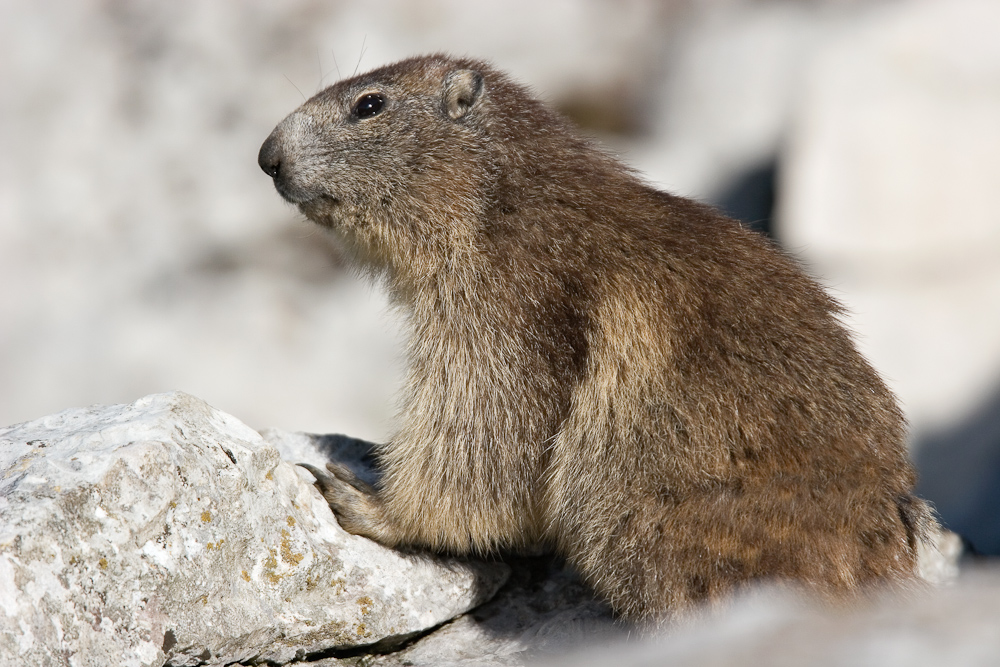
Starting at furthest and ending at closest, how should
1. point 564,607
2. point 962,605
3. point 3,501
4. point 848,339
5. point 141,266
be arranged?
point 141,266
point 564,607
point 848,339
point 3,501
point 962,605

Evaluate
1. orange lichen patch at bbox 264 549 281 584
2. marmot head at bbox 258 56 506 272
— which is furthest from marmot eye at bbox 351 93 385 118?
orange lichen patch at bbox 264 549 281 584

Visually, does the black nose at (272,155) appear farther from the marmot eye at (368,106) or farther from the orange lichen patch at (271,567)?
the orange lichen patch at (271,567)

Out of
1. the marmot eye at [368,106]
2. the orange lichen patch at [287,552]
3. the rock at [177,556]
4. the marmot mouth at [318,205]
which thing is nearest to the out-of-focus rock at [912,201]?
the marmot eye at [368,106]

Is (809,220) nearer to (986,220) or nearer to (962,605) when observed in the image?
(986,220)

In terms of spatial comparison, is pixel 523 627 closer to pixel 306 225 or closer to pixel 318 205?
pixel 318 205

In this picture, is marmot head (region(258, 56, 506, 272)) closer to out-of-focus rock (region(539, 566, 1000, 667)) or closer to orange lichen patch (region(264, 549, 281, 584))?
orange lichen patch (region(264, 549, 281, 584))

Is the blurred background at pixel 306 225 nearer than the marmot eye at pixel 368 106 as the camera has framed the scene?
Result: No

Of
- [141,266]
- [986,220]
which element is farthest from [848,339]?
[141,266]

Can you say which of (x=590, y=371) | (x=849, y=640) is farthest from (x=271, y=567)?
(x=849, y=640)
